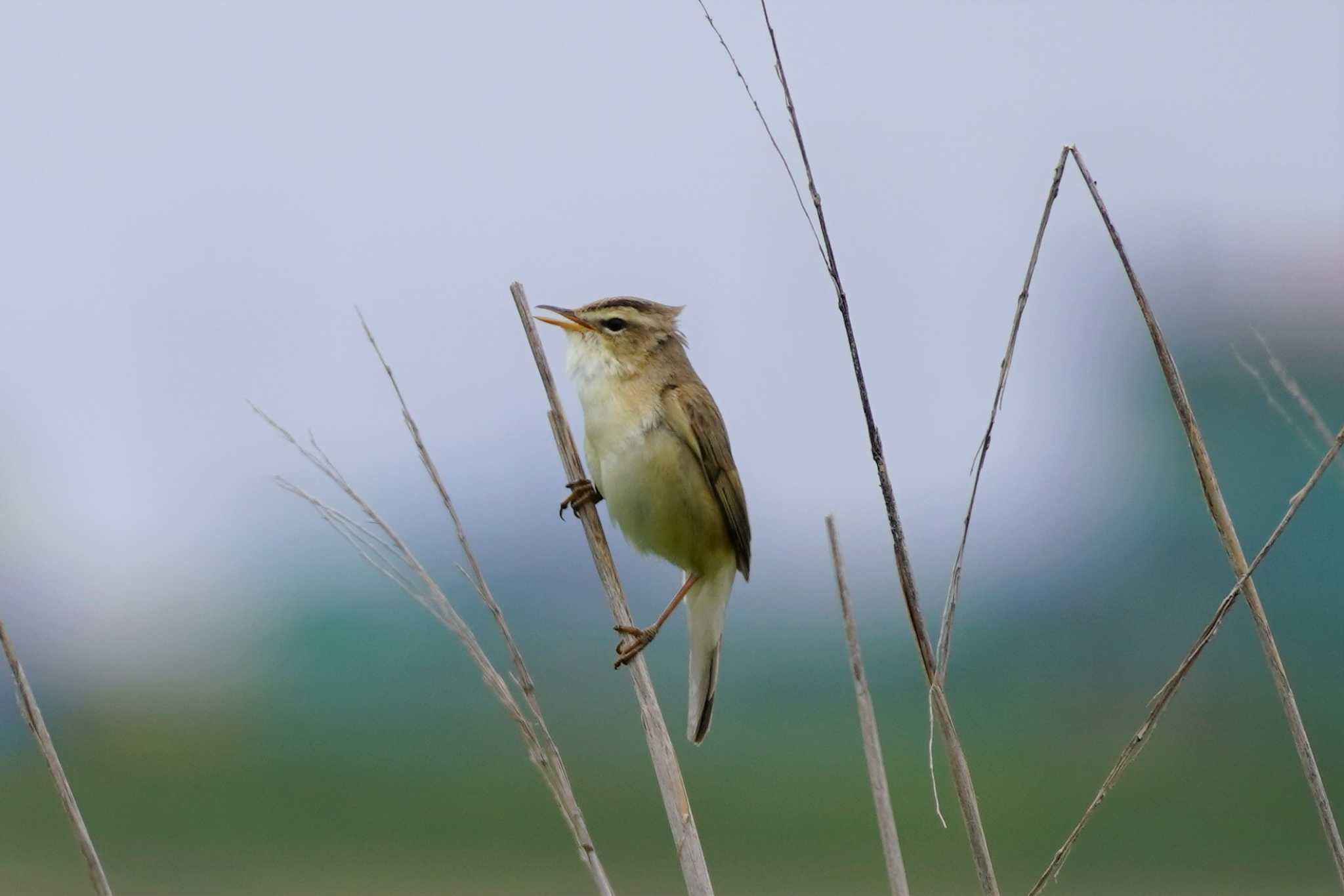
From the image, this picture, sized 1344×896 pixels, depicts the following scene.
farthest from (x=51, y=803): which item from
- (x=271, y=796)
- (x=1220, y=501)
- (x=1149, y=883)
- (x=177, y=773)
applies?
(x=1220, y=501)

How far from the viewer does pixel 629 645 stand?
2596mm

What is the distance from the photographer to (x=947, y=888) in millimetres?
18016

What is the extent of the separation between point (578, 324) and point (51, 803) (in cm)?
1769

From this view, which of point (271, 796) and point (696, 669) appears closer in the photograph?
point (696, 669)

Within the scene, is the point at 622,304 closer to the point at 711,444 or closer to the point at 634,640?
the point at 711,444

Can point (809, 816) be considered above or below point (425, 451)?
below

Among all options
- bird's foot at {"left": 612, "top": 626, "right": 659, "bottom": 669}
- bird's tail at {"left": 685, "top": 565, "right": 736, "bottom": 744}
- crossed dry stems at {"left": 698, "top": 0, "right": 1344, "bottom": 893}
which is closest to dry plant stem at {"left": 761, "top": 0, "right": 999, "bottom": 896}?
crossed dry stems at {"left": 698, "top": 0, "right": 1344, "bottom": 893}

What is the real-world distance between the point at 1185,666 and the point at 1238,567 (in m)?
0.27

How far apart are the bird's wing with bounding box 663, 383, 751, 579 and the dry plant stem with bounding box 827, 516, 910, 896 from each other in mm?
1030

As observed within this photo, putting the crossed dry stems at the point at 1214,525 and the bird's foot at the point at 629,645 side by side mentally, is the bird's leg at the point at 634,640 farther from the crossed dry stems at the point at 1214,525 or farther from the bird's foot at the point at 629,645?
the crossed dry stems at the point at 1214,525

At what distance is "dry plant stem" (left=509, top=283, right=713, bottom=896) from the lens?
212 cm

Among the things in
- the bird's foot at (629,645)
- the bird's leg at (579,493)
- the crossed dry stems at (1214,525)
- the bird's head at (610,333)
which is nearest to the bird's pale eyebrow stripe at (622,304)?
the bird's head at (610,333)

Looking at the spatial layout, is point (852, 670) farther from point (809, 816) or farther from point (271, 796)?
point (271, 796)

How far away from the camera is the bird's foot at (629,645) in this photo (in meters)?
2.51
